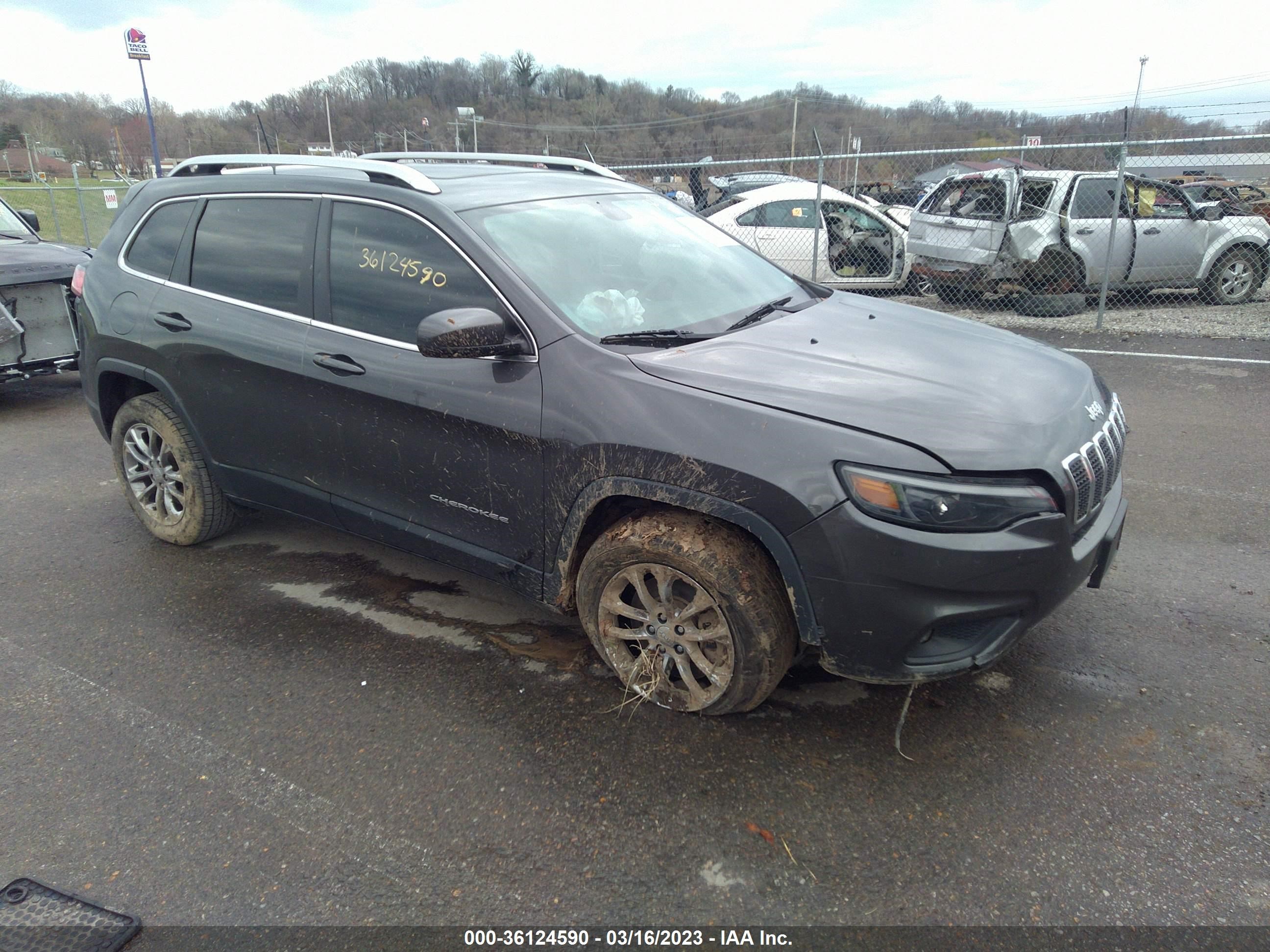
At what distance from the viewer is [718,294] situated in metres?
3.51

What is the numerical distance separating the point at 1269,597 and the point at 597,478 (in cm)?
300

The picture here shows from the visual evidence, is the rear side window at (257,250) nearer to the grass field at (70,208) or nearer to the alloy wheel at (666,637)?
the alloy wheel at (666,637)

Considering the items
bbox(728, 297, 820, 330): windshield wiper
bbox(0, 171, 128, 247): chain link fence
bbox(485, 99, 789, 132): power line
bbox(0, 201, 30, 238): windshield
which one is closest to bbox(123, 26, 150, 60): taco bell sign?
bbox(0, 171, 128, 247): chain link fence

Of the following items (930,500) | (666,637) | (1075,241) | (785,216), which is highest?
(785,216)

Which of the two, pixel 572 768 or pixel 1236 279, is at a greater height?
pixel 1236 279

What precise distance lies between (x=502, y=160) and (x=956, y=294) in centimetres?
797

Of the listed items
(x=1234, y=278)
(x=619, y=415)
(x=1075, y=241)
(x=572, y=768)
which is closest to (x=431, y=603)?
(x=572, y=768)

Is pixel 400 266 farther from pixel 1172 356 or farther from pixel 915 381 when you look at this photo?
pixel 1172 356

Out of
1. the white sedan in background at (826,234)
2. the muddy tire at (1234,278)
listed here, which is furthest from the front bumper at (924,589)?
the muddy tire at (1234,278)

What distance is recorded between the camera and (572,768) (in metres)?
2.75

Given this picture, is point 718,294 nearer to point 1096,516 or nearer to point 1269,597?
point 1096,516

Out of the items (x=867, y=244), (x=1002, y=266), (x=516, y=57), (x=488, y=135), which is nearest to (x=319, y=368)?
(x=1002, y=266)

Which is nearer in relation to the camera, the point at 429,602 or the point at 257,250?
the point at 257,250

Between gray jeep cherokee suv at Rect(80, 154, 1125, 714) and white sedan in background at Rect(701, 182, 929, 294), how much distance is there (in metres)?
7.43
